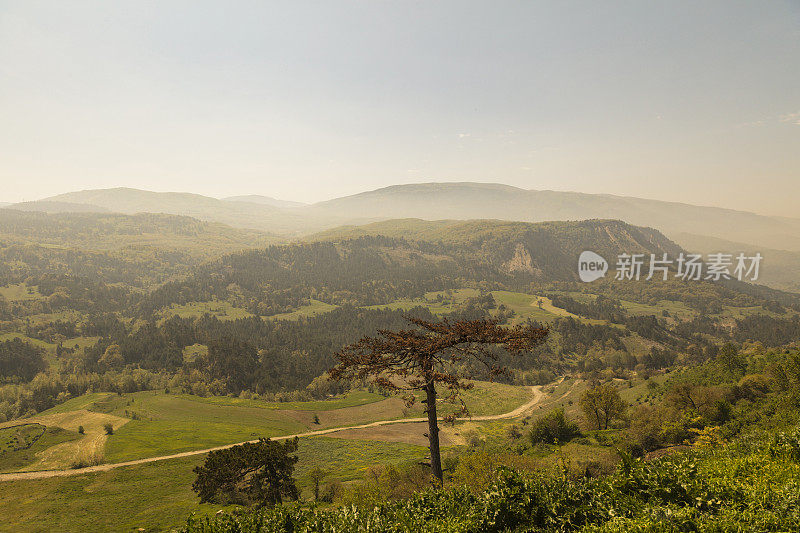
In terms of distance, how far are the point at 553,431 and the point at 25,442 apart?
6095 inches

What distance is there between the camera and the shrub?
66.8m

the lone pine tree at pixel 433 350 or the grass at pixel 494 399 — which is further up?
the lone pine tree at pixel 433 350

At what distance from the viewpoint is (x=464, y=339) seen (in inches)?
914

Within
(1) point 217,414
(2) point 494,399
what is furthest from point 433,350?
(1) point 217,414

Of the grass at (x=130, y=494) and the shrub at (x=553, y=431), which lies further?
the shrub at (x=553, y=431)

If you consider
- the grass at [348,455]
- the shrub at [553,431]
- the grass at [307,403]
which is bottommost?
the grass at [307,403]

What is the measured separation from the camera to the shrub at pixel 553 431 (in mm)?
66812

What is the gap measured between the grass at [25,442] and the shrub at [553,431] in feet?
438

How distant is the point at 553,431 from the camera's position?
6794 cm

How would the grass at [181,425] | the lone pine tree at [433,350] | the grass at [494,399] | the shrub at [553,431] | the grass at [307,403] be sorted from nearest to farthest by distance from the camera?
1. the lone pine tree at [433,350]
2. the shrub at [553,431]
3. the grass at [181,425]
4. the grass at [494,399]
5. the grass at [307,403]

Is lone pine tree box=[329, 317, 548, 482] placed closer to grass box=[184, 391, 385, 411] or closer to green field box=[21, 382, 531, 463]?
green field box=[21, 382, 531, 463]

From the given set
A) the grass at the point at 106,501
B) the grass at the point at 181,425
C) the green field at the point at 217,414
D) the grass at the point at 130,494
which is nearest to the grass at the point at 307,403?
the green field at the point at 217,414

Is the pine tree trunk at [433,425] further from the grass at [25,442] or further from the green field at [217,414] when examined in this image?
the grass at [25,442]

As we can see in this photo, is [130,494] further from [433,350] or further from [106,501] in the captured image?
[433,350]
